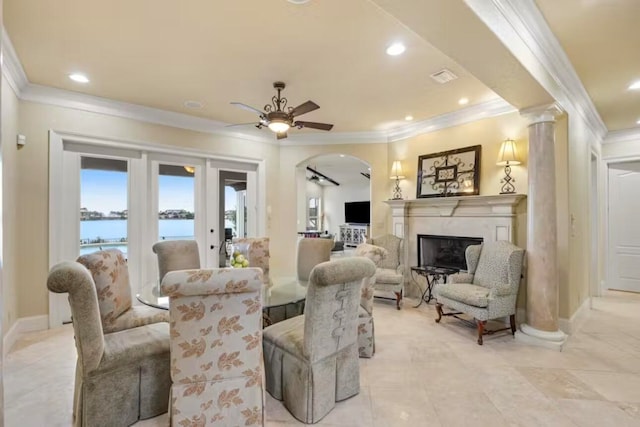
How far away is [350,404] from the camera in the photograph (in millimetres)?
2277

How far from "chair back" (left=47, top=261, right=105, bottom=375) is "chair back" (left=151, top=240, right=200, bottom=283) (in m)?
1.48

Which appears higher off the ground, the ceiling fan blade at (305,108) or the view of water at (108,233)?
the ceiling fan blade at (305,108)

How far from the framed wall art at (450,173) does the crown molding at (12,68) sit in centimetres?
462

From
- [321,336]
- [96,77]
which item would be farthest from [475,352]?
[96,77]

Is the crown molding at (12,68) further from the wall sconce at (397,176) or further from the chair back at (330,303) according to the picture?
the wall sconce at (397,176)

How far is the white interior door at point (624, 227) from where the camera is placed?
5215 millimetres

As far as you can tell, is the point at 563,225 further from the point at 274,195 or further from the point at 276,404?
the point at 274,195

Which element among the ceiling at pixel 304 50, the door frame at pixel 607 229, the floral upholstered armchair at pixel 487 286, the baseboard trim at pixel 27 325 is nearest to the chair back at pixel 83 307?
the ceiling at pixel 304 50

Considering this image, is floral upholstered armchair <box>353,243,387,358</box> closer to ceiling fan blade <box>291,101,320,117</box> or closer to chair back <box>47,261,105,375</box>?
ceiling fan blade <box>291,101,320,117</box>

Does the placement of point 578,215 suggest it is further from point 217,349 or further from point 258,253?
point 217,349

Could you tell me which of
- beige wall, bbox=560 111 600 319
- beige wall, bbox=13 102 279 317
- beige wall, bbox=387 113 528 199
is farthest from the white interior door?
beige wall, bbox=13 102 279 317

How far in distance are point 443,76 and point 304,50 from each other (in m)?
1.40

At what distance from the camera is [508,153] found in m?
3.81

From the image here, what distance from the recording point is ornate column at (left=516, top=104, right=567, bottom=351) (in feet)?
10.7
